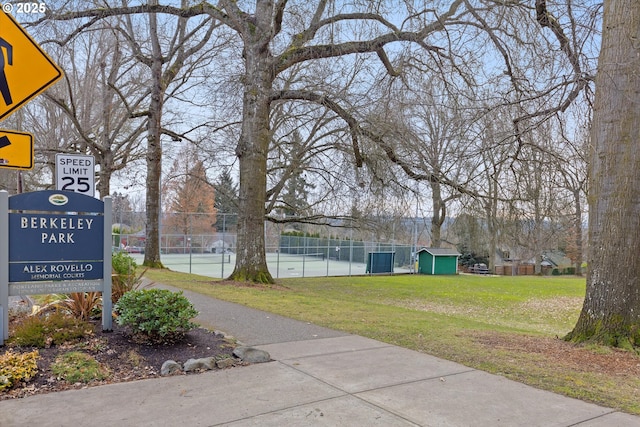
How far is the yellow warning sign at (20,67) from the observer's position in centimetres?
529

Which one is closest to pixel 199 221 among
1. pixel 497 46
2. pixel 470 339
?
pixel 497 46

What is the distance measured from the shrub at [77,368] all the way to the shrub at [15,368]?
0.69 ft

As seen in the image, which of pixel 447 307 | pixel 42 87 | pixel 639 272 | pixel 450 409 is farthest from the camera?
pixel 447 307

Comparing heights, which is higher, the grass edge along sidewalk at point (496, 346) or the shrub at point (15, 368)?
the shrub at point (15, 368)

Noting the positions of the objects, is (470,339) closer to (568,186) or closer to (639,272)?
(639,272)

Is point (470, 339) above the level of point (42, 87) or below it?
below

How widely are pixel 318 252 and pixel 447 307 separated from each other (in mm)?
17189

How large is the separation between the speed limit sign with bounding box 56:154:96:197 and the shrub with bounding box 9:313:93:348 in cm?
331

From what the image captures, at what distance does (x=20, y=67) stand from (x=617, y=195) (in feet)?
24.6

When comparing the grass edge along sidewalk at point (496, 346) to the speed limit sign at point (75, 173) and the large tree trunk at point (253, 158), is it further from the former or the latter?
the speed limit sign at point (75, 173)

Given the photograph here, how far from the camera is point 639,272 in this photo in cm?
718

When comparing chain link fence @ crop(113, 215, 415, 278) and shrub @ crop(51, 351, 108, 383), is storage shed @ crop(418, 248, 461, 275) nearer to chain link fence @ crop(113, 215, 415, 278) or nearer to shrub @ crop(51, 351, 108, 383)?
chain link fence @ crop(113, 215, 415, 278)

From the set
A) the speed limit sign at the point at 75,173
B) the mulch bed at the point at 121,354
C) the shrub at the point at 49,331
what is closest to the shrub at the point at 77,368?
Answer: the mulch bed at the point at 121,354

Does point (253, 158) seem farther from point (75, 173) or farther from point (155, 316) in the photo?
point (155, 316)
